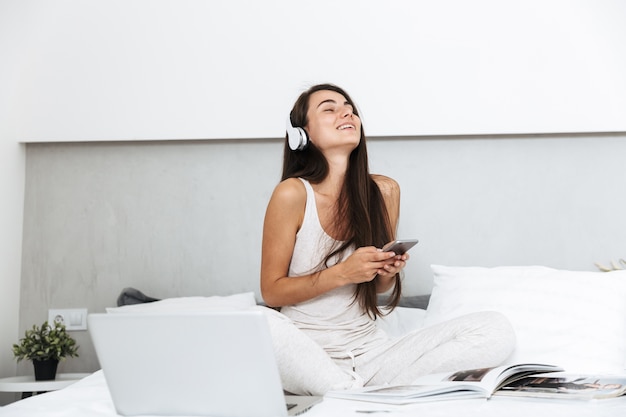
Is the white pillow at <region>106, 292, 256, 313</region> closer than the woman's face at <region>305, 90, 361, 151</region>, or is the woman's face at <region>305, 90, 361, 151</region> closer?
the woman's face at <region>305, 90, 361, 151</region>

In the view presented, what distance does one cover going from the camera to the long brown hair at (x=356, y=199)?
1.97m

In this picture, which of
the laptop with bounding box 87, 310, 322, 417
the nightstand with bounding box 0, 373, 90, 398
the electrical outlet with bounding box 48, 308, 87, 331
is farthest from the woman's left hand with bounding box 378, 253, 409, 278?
the electrical outlet with bounding box 48, 308, 87, 331

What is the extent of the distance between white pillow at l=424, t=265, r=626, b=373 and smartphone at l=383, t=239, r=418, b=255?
50cm

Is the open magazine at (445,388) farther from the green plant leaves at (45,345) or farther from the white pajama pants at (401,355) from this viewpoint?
the green plant leaves at (45,345)

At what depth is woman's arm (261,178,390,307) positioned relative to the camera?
5.76ft

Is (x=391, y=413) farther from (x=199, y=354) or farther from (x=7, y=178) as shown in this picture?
(x=7, y=178)

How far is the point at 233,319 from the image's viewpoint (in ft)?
3.73

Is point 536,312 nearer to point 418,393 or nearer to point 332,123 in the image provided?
point 332,123

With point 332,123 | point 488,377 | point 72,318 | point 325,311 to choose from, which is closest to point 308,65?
point 332,123

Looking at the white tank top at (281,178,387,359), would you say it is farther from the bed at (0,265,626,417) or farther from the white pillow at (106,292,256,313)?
the white pillow at (106,292,256,313)

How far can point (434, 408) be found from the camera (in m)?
1.19

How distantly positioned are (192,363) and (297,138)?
3.28ft

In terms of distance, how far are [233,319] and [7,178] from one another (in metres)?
2.05

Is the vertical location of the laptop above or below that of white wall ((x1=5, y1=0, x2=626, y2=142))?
below
